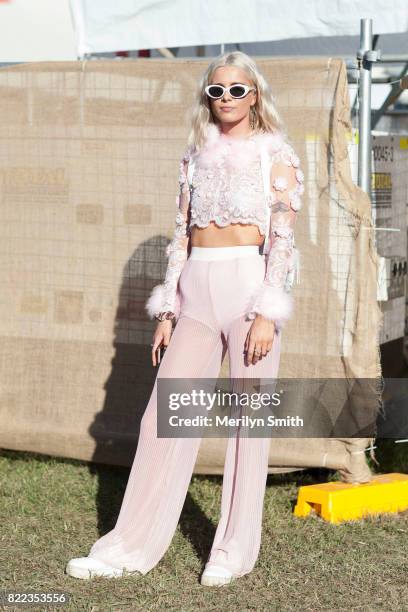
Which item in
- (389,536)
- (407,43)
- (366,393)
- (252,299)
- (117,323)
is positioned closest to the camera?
(252,299)

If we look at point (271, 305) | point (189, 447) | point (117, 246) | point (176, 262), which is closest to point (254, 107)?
point (176, 262)

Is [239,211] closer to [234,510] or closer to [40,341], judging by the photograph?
[234,510]

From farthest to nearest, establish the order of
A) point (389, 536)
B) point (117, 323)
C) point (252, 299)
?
point (117, 323)
point (389, 536)
point (252, 299)

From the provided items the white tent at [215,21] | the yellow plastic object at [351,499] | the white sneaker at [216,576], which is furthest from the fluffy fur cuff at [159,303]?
the white tent at [215,21]

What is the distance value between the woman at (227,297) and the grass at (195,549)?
0.11m

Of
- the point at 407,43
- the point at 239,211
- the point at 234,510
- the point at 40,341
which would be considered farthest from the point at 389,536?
the point at 407,43

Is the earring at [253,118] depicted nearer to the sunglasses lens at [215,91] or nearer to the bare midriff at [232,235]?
the sunglasses lens at [215,91]

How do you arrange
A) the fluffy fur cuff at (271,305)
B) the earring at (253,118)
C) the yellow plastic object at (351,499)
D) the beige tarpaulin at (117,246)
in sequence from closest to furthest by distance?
the fluffy fur cuff at (271,305)
the earring at (253,118)
the yellow plastic object at (351,499)
the beige tarpaulin at (117,246)

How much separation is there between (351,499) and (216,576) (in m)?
1.18

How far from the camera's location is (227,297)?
3.90 meters

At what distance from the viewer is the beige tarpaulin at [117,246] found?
5078mm

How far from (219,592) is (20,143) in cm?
272

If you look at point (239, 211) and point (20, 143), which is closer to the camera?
point (239, 211)

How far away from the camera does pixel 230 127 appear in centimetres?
400
